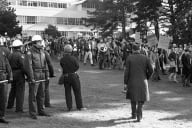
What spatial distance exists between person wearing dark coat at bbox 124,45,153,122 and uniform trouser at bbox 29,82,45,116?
2237mm

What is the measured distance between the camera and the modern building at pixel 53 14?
90.1 meters

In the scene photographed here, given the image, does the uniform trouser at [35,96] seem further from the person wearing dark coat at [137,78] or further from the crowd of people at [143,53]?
the crowd of people at [143,53]

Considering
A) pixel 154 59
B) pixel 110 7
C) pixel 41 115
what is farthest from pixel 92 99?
pixel 110 7

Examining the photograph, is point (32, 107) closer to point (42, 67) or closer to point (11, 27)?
point (42, 67)

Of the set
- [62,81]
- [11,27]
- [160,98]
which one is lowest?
[160,98]

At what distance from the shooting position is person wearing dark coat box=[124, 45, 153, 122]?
31.0 feet

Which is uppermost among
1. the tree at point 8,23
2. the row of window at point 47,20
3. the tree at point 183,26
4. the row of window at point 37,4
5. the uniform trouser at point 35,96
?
the row of window at point 37,4

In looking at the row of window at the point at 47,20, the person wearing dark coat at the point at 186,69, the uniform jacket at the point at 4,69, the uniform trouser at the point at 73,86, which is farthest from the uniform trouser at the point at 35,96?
the row of window at the point at 47,20

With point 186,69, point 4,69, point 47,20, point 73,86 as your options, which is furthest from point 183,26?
A: point 47,20

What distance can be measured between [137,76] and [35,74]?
2588 mm

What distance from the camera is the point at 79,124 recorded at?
9.41 m

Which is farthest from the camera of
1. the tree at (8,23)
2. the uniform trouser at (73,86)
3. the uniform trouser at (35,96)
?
the tree at (8,23)

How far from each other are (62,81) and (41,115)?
1228mm

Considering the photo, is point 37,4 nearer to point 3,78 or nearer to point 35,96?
point 35,96
